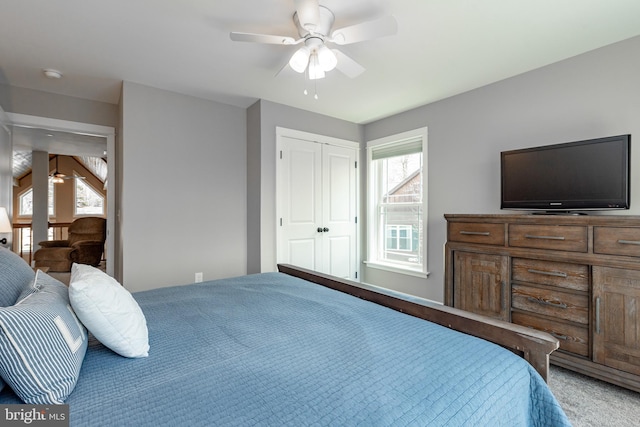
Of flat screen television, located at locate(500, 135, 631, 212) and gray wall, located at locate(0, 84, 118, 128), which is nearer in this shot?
flat screen television, located at locate(500, 135, 631, 212)

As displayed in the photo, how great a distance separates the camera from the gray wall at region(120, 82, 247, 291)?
10.0 ft

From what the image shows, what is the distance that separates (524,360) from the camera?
108 cm

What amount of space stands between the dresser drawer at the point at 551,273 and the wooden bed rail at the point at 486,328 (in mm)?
1301

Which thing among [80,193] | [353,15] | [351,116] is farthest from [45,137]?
[80,193]

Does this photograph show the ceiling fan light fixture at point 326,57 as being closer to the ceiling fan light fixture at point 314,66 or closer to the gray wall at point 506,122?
the ceiling fan light fixture at point 314,66

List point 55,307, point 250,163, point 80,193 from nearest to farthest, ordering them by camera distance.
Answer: point 55,307, point 250,163, point 80,193

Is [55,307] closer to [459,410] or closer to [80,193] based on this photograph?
[459,410]

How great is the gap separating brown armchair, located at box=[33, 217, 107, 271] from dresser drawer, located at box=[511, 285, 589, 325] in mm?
6842

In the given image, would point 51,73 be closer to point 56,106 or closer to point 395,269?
point 56,106

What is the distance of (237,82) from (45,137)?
374cm

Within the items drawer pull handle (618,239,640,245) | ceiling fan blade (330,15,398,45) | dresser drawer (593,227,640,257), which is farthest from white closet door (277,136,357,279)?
drawer pull handle (618,239,640,245)

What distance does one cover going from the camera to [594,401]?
73.6 inches

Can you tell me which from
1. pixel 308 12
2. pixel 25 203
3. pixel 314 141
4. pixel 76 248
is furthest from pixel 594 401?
pixel 25 203

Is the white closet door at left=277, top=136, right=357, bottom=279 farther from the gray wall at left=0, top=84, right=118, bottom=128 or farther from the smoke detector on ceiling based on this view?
the smoke detector on ceiling
